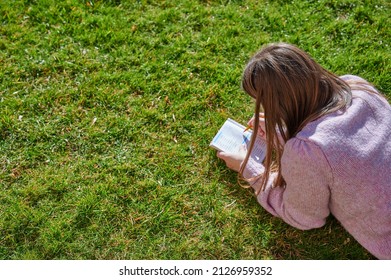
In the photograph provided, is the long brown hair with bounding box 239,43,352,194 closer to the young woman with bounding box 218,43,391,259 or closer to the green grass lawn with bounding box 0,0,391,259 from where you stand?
the young woman with bounding box 218,43,391,259

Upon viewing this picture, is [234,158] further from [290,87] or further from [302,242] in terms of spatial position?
[290,87]

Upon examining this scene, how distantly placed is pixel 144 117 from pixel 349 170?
71.7 inches

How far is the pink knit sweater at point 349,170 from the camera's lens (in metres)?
2.69

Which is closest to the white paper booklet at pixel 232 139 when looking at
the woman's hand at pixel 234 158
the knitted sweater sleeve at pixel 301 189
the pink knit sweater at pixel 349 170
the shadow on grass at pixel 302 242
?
the woman's hand at pixel 234 158

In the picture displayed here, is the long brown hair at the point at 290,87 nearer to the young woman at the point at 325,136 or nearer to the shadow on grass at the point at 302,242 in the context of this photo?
the young woman at the point at 325,136

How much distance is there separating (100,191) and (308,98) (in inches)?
67.7

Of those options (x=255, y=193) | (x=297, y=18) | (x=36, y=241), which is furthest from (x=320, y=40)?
(x=36, y=241)

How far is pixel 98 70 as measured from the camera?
13.8ft

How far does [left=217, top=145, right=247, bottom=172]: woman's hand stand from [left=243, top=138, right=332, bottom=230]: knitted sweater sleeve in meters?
0.23

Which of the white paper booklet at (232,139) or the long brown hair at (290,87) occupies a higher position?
the long brown hair at (290,87)

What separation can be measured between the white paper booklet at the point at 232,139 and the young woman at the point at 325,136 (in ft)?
1.88

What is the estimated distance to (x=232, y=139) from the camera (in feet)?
12.2

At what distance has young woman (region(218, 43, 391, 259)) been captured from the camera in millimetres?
2699

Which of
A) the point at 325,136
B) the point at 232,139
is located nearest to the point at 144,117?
the point at 232,139
